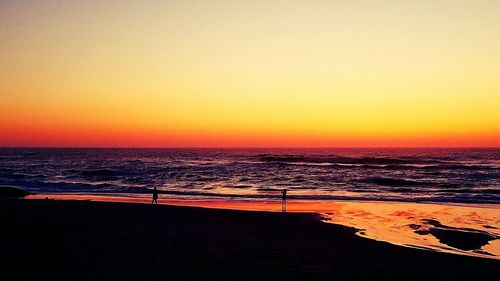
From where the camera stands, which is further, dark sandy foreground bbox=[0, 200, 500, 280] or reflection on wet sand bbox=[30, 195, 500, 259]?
reflection on wet sand bbox=[30, 195, 500, 259]

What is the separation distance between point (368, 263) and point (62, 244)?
9542 millimetres

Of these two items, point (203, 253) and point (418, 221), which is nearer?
point (203, 253)

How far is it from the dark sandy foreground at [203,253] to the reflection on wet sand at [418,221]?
1.67 m

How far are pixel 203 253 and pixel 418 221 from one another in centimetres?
1277

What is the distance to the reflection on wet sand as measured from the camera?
16047 mm

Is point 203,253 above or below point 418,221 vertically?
above

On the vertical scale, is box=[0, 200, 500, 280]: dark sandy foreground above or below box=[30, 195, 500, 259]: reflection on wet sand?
above

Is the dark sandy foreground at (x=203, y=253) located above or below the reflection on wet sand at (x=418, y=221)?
above

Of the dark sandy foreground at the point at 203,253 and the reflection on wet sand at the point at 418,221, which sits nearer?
the dark sandy foreground at the point at 203,253

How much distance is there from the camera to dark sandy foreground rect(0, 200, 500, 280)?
1115cm

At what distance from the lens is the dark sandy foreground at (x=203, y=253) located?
1115 centimetres

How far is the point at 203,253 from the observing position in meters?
13.1

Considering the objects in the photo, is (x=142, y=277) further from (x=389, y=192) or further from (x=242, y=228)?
(x=389, y=192)

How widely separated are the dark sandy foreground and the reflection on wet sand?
5.48 feet
